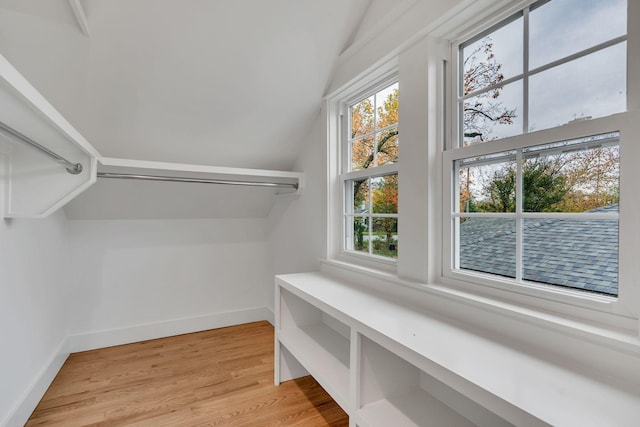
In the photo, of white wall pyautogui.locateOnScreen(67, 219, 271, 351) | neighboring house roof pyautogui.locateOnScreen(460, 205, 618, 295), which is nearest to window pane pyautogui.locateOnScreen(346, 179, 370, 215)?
neighboring house roof pyautogui.locateOnScreen(460, 205, 618, 295)

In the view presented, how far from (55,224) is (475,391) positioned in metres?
2.68

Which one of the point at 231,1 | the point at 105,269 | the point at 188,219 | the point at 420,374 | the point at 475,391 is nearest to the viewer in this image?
the point at 475,391

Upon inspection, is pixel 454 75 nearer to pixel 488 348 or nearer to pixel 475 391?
pixel 488 348

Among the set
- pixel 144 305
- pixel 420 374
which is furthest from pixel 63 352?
pixel 420 374

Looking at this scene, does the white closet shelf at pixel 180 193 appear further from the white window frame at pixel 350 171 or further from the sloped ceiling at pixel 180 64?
the white window frame at pixel 350 171

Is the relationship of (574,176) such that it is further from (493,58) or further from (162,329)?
(162,329)

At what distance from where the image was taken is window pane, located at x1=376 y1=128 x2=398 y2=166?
184cm

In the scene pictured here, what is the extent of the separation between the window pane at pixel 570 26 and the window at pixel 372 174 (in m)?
0.75

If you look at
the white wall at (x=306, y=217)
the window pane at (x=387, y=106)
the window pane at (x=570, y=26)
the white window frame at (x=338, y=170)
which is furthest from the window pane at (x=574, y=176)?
the white wall at (x=306, y=217)

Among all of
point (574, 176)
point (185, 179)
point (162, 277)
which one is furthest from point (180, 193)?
point (574, 176)

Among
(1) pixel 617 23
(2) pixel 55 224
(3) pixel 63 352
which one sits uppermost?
(1) pixel 617 23

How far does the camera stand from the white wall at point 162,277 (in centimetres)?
262

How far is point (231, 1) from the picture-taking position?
1658 mm

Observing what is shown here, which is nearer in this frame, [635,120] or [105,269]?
[635,120]
